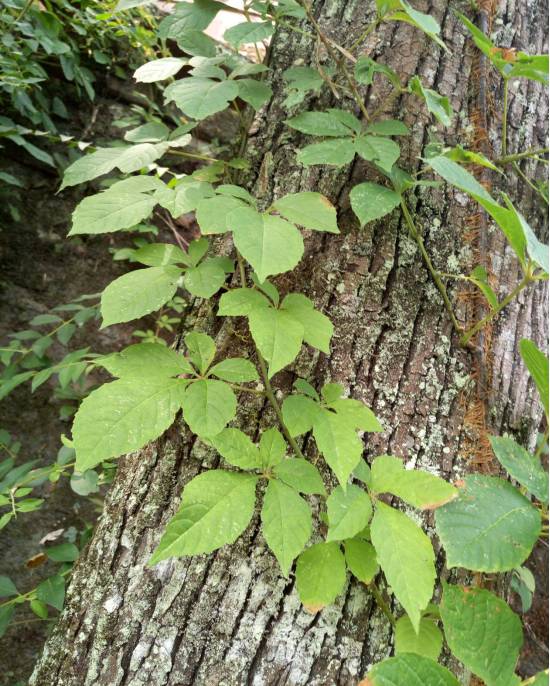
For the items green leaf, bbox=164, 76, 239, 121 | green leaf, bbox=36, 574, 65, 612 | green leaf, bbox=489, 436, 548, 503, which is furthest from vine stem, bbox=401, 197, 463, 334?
green leaf, bbox=36, 574, 65, 612

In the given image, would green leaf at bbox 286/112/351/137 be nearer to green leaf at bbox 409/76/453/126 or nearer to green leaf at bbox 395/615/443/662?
green leaf at bbox 409/76/453/126

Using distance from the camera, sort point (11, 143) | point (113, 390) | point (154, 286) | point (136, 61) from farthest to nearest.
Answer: point (136, 61) < point (11, 143) < point (154, 286) < point (113, 390)

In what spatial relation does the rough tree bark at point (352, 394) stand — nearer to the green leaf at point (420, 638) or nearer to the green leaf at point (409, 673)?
the green leaf at point (420, 638)

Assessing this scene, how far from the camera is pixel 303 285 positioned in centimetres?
95

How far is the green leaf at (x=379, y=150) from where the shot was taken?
0.87 meters

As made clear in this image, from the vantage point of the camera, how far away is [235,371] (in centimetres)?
80

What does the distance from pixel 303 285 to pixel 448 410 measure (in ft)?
1.15

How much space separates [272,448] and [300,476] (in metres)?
0.06

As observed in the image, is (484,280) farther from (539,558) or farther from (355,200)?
(539,558)

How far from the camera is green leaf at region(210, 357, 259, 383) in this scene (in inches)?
31.4

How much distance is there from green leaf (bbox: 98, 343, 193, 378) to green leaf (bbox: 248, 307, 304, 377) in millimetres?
140

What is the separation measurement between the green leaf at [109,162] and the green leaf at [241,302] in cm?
31

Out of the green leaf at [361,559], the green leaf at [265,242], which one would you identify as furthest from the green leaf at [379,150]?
the green leaf at [361,559]

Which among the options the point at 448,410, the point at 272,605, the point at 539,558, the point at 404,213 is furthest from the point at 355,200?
the point at 539,558
